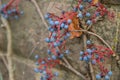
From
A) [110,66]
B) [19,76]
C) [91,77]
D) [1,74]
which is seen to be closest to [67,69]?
[91,77]

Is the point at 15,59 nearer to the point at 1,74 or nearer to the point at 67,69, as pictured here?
the point at 1,74

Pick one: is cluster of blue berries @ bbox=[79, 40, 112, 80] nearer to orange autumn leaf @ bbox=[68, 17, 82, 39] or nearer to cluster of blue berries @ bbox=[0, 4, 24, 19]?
orange autumn leaf @ bbox=[68, 17, 82, 39]

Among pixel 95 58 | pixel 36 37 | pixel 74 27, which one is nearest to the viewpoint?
pixel 95 58

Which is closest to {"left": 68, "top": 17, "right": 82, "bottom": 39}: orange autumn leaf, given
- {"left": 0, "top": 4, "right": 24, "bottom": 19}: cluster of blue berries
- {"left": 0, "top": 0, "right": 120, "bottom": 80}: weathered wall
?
{"left": 0, "top": 0, "right": 120, "bottom": 80}: weathered wall

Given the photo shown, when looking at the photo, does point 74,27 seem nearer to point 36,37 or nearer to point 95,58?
point 95,58

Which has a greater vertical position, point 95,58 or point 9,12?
point 9,12

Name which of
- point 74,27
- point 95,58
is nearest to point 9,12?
point 74,27

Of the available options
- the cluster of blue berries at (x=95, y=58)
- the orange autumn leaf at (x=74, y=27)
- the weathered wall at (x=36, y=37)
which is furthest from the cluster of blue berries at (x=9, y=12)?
the cluster of blue berries at (x=95, y=58)

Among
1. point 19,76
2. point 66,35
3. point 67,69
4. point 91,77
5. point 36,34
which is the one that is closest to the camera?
point 66,35
